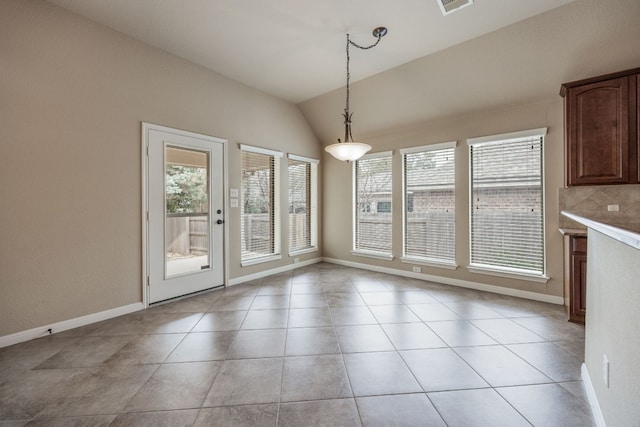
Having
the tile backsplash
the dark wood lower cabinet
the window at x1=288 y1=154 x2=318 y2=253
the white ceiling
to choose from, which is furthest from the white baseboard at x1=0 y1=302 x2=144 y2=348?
the tile backsplash

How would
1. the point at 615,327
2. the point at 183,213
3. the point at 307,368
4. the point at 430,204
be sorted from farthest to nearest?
the point at 430,204, the point at 183,213, the point at 307,368, the point at 615,327

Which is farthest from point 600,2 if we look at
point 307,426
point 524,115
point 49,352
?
point 49,352

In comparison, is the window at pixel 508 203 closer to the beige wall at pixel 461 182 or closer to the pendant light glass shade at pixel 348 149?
the beige wall at pixel 461 182

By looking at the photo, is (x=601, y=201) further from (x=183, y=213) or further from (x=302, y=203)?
(x=183, y=213)

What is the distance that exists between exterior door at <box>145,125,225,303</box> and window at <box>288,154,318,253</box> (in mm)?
1561

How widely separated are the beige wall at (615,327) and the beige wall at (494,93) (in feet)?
7.18

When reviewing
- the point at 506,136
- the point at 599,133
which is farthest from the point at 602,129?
the point at 506,136

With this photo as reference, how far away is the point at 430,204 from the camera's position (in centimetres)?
448

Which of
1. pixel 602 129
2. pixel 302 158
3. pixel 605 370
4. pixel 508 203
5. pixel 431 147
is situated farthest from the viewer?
pixel 302 158

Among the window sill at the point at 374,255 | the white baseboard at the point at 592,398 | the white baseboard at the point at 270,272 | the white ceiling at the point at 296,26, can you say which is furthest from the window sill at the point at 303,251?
the white baseboard at the point at 592,398

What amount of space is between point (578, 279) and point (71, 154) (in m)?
5.40

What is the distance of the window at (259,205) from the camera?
446 cm

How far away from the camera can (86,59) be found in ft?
9.20

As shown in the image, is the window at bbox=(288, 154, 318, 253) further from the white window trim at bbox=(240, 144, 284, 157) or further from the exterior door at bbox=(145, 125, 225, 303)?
the exterior door at bbox=(145, 125, 225, 303)
